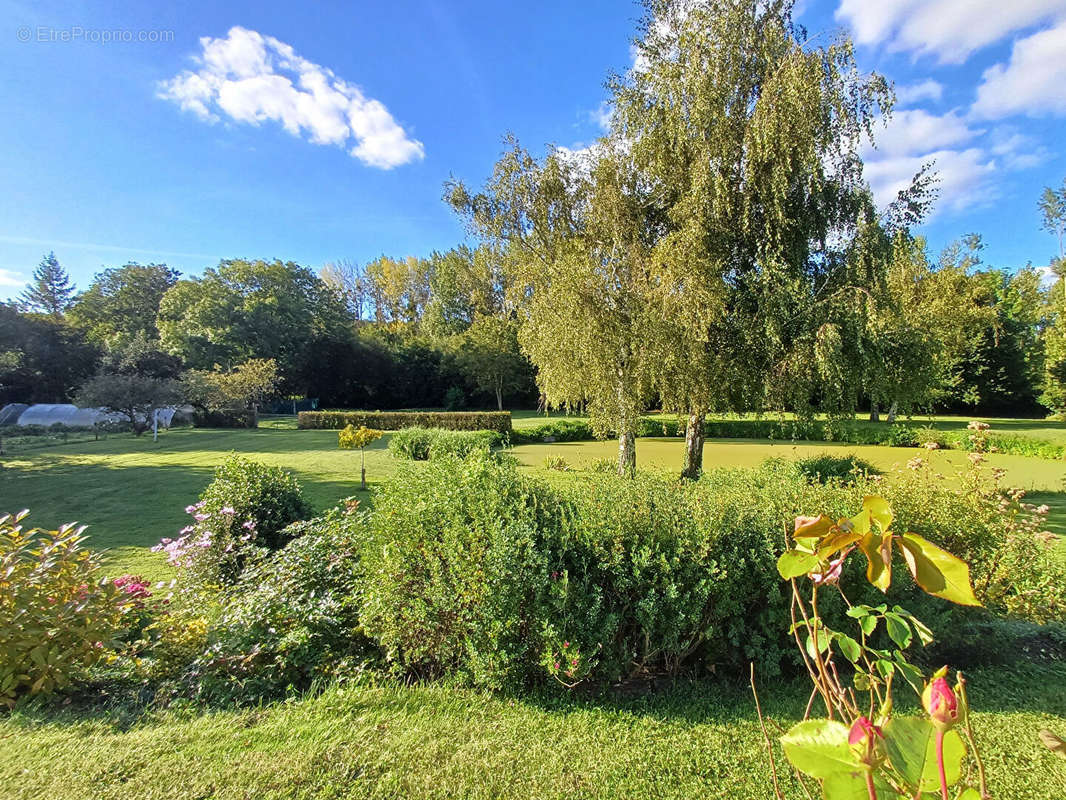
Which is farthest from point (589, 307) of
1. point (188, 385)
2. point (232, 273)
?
point (232, 273)

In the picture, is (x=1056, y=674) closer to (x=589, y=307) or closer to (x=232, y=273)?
(x=589, y=307)

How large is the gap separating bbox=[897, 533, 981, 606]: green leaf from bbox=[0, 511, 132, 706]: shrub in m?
3.80

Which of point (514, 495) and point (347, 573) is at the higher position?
point (514, 495)

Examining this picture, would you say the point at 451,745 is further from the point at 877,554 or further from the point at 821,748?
the point at 877,554

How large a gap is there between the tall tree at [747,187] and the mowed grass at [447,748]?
6.43m

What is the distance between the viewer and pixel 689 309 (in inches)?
317

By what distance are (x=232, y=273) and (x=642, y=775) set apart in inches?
1668

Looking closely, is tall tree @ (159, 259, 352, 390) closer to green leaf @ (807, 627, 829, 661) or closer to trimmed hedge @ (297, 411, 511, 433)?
trimmed hedge @ (297, 411, 511, 433)

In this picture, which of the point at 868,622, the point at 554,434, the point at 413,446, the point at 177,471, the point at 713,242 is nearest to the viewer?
the point at 868,622

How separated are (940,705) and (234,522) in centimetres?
567

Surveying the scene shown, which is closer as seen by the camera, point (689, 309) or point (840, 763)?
point (840, 763)

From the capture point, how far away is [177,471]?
1191 centimetres

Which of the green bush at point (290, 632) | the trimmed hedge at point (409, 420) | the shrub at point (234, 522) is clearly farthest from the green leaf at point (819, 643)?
the trimmed hedge at point (409, 420)

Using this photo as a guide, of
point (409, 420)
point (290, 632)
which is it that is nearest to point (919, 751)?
point (290, 632)
